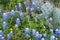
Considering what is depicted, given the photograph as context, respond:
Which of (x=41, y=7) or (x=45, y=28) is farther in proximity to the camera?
(x=41, y=7)

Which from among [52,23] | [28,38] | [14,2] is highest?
[14,2]

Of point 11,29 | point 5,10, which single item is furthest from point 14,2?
point 11,29

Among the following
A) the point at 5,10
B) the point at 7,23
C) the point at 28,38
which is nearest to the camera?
the point at 28,38

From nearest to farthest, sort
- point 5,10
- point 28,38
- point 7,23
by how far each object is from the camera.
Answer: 1. point 28,38
2. point 7,23
3. point 5,10

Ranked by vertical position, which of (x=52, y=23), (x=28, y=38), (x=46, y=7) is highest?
(x=46, y=7)

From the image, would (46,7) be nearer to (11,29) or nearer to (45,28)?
(45,28)

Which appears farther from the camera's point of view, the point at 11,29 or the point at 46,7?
the point at 46,7

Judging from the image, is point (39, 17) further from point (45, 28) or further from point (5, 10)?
point (5, 10)

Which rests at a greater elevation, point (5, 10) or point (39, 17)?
point (5, 10)

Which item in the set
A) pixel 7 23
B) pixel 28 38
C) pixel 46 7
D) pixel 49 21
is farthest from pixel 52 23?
pixel 7 23
